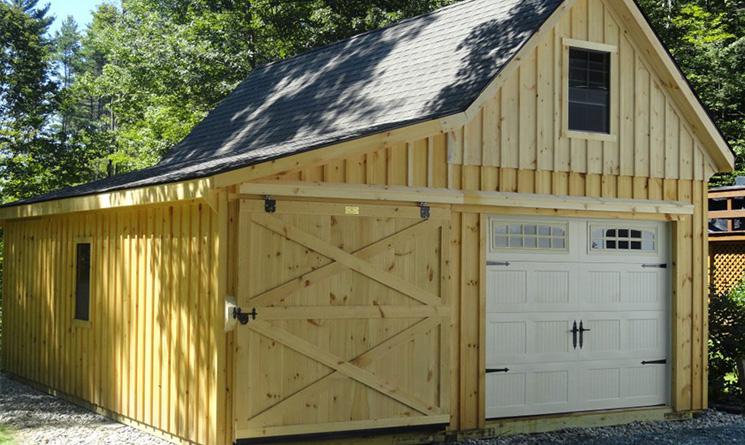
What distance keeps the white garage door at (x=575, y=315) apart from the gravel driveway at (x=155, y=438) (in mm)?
403

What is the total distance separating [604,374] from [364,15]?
55.7 ft

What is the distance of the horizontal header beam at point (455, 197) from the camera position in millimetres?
8406

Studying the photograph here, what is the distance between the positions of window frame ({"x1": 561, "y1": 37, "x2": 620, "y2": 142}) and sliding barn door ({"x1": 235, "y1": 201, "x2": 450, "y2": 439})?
6.88ft

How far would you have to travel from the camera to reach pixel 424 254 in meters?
9.22

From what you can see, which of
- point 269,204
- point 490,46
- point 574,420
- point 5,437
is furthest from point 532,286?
point 5,437

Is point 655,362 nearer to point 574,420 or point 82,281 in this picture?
point 574,420

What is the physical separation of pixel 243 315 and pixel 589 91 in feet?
16.3

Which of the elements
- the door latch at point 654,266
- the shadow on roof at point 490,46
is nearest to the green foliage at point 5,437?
the shadow on roof at point 490,46

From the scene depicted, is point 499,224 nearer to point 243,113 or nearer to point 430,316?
point 430,316

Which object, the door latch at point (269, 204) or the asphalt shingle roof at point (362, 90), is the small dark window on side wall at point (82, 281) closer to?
the asphalt shingle roof at point (362, 90)

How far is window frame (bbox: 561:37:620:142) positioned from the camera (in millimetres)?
10445

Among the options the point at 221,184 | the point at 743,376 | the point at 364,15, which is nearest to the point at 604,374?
the point at 743,376

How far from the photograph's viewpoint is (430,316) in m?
9.23

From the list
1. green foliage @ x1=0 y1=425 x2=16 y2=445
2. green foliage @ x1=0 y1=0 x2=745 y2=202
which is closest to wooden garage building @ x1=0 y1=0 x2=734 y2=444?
green foliage @ x1=0 y1=425 x2=16 y2=445
